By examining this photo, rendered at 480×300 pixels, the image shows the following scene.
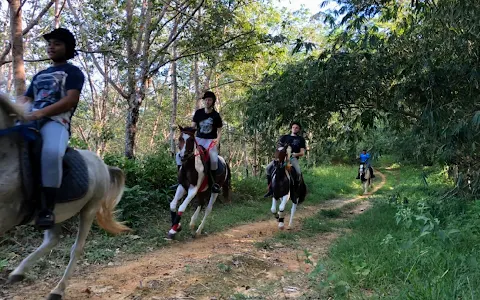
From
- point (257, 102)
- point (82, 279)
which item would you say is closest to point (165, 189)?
point (257, 102)

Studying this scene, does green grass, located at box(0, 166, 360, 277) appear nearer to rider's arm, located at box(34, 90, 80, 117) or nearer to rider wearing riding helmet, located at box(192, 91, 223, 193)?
rider wearing riding helmet, located at box(192, 91, 223, 193)

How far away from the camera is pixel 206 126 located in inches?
291

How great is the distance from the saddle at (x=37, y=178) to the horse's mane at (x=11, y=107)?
15 cm

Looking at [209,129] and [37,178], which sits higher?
[209,129]

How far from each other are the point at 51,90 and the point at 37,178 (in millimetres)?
844

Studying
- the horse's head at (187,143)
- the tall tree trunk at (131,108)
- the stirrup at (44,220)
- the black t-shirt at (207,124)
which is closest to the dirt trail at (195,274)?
the stirrup at (44,220)

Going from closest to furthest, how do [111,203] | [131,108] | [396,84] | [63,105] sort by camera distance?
[63,105] < [111,203] < [396,84] < [131,108]

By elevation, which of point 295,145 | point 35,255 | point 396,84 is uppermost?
point 396,84

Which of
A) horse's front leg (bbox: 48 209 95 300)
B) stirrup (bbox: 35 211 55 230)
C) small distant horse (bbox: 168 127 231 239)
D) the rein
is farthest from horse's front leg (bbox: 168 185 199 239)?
the rein

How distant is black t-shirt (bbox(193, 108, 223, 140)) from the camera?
24.2 ft

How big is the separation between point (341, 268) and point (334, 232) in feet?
13.2

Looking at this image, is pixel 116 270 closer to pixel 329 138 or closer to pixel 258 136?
pixel 329 138

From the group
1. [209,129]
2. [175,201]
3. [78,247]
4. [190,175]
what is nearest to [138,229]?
[175,201]

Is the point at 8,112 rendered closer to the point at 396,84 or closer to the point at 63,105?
the point at 63,105
